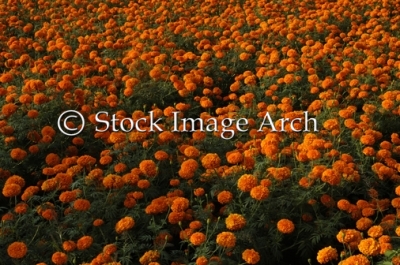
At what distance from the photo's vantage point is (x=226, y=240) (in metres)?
2.87

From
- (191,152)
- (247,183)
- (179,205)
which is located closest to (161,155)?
(191,152)

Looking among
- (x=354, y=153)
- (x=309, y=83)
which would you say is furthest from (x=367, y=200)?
(x=309, y=83)

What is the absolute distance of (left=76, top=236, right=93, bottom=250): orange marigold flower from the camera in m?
2.93

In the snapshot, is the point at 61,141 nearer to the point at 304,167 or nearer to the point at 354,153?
the point at 304,167

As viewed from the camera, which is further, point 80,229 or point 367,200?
point 367,200

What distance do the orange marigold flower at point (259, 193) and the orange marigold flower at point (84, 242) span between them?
0.97 meters

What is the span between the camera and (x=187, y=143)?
4176 millimetres

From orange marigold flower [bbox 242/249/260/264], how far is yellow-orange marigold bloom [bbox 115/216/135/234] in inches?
25.9

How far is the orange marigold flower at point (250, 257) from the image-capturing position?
9.30 ft

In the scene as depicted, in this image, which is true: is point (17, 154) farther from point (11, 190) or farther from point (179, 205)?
point (179, 205)

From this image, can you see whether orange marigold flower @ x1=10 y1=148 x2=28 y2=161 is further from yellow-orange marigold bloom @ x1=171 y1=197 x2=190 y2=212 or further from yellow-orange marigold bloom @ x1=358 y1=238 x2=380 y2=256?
yellow-orange marigold bloom @ x1=358 y1=238 x2=380 y2=256

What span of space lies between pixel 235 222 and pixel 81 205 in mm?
917

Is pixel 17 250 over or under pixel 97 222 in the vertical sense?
over

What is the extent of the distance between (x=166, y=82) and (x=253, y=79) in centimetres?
89
